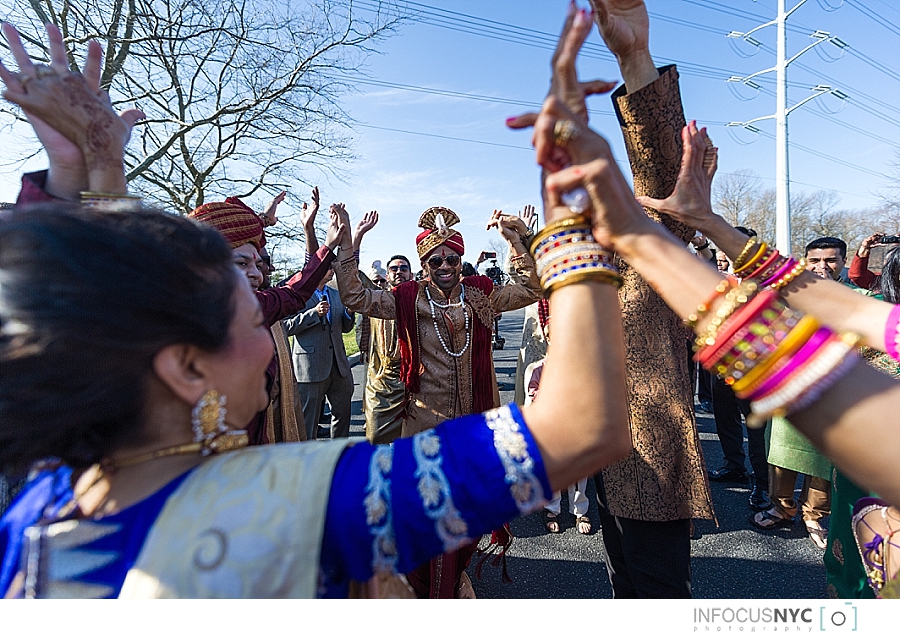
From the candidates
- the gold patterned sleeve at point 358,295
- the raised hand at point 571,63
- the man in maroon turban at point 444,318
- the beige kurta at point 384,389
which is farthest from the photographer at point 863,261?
the raised hand at point 571,63

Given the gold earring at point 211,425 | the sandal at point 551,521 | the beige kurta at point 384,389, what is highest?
the gold earring at point 211,425

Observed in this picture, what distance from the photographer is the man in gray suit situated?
5629mm

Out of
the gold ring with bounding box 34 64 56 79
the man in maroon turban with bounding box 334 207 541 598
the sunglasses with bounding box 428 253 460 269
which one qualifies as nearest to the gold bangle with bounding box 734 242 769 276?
the man in maroon turban with bounding box 334 207 541 598

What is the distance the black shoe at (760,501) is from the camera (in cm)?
411

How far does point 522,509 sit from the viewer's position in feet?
2.76

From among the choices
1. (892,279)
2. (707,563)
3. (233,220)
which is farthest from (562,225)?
(707,563)

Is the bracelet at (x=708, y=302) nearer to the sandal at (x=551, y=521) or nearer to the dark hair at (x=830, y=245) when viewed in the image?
the sandal at (x=551, y=521)

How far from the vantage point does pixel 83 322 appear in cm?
81

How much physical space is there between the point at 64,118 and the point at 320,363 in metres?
4.37

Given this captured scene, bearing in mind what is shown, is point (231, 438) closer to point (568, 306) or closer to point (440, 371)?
point (568, 306)

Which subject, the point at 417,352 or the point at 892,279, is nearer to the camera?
the point at 892,279

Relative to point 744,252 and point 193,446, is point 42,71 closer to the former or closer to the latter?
point 193,446

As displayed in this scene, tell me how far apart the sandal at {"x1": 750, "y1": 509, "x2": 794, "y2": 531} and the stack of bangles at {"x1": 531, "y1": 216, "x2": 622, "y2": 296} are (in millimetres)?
3869

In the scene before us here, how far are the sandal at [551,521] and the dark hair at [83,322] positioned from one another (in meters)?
3.64
